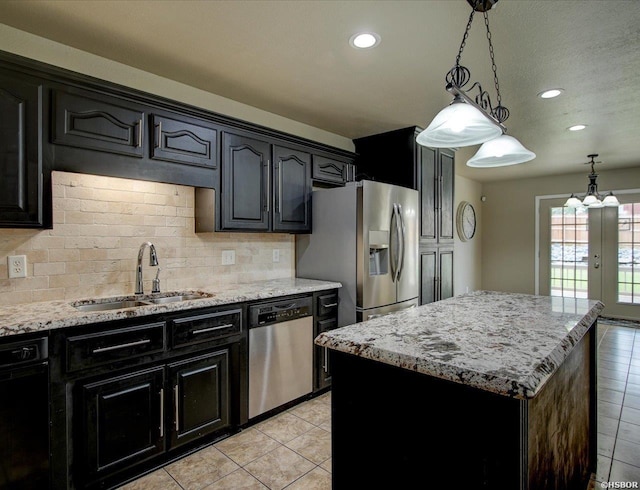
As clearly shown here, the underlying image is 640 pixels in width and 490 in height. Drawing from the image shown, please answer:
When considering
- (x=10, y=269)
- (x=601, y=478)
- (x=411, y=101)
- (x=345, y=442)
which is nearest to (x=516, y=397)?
(x=345, y=442)

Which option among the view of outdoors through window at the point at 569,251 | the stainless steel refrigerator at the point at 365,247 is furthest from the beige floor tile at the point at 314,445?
the view of outdoors through window at the point at 569,251

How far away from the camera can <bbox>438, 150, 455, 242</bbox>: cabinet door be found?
4141 millimetres

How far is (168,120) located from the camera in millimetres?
2451

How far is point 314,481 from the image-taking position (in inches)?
79.8

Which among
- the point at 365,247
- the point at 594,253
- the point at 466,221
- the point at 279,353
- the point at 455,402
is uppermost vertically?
the point at 466,221

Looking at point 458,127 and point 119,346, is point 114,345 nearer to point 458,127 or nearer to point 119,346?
point 119,346

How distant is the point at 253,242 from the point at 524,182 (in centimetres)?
582

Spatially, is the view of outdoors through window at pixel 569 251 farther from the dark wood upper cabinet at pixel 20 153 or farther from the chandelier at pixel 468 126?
the dark wood upper cabinet at pixel 20 153

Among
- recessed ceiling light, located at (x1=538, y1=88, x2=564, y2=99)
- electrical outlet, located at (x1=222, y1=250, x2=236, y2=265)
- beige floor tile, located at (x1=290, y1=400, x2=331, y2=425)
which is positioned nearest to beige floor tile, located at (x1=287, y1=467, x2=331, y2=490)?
beige floor tile, located at (x1=290, y1=400, x2=331, y2=425)

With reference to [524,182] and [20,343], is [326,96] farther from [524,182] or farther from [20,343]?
[524,182]

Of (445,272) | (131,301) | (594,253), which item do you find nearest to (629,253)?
(594,253)

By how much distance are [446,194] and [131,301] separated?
3.41 m

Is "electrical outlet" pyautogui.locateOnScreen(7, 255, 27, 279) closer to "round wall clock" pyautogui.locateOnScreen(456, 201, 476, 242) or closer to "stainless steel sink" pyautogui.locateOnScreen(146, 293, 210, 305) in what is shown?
"stainless steel sink" pyautogui.locateOnScreen(146, 293, 210, 305)

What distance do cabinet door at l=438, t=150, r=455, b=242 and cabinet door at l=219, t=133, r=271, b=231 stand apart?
2087mm
